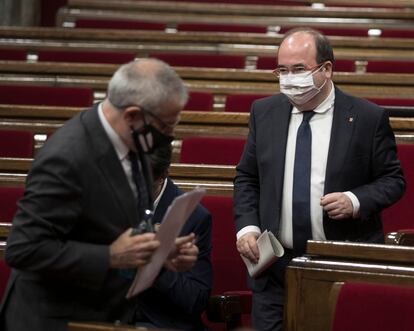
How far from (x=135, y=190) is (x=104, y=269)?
0.09 m

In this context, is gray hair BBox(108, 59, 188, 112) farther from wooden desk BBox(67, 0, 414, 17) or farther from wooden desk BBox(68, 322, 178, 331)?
wooden desk BBox(67, 0, 414, 17)

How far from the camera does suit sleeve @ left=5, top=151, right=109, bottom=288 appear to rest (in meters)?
0.87

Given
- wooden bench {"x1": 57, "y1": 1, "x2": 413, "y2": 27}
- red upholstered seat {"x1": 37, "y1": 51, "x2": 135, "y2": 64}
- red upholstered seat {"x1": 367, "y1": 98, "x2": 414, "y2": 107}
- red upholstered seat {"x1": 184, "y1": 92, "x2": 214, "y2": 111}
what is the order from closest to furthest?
red upholstered seat {"x1": 367, "y1": 98, "x2": 414, "y2": 107} → red upholstered seat {"x1": 184, "y1": 92, "x2": 214, "y2": 111} → red upholstered seat {"x1": 37, "y1": 51, "x2": 135, "y2": 64} → wooden bench {"x1": 57, "y1": 1, "x2": 413, "y2": 27}

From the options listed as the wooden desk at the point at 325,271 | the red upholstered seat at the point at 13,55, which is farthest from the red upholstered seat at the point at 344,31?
the wooden desk at the point at 325,271

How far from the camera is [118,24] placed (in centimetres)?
295

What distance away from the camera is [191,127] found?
5.97ft

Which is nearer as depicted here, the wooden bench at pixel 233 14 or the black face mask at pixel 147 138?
the black face mask at pixel 147 138

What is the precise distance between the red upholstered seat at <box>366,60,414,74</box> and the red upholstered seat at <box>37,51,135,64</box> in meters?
0.58

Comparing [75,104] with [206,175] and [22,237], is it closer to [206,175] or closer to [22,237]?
[206,175]

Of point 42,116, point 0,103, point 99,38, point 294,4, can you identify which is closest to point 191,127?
point 42,116

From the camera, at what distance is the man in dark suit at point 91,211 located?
87cm

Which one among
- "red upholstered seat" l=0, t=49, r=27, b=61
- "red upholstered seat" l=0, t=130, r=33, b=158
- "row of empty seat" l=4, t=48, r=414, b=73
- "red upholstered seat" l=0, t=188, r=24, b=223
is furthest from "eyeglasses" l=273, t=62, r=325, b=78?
"red upholstered seat" l=0, t=49, r=27, b=61

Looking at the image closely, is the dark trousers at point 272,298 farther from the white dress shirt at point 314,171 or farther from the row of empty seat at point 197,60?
the row of empty seat at point 197,60

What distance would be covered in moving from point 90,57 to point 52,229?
165 cm
